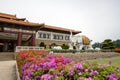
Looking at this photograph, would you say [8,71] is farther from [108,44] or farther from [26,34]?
[108,44]

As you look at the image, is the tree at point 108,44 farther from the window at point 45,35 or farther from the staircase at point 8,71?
the staircase at point 8,71

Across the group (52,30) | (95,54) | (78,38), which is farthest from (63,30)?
(95,54)

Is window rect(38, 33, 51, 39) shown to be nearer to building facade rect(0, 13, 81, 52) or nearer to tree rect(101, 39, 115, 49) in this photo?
building facade rect(0, 13, 81, 52)

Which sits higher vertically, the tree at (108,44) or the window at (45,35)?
the window at (45,35)

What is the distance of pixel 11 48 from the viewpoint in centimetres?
3525

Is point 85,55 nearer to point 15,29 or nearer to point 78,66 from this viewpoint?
point 15,29

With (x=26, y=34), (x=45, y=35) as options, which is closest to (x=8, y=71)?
(x=26, y=34)

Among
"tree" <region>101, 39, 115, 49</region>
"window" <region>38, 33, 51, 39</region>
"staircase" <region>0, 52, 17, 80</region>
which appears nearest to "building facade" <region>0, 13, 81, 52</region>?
"window" <region>38, 33, 51, 39</region>

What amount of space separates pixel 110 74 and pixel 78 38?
32.0 m

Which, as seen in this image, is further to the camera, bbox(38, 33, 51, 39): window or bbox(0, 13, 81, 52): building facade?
bbox(38, 33, 51, 39): window

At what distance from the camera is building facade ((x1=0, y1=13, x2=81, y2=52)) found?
84.2 ft

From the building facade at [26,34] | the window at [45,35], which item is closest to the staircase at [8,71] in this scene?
the building facade at [26,34]

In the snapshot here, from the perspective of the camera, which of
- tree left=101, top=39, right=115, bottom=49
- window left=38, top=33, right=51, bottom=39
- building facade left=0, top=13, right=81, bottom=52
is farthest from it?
tree left=101, top=39, right=115, bottom=49

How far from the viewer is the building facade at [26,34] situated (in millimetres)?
25672
